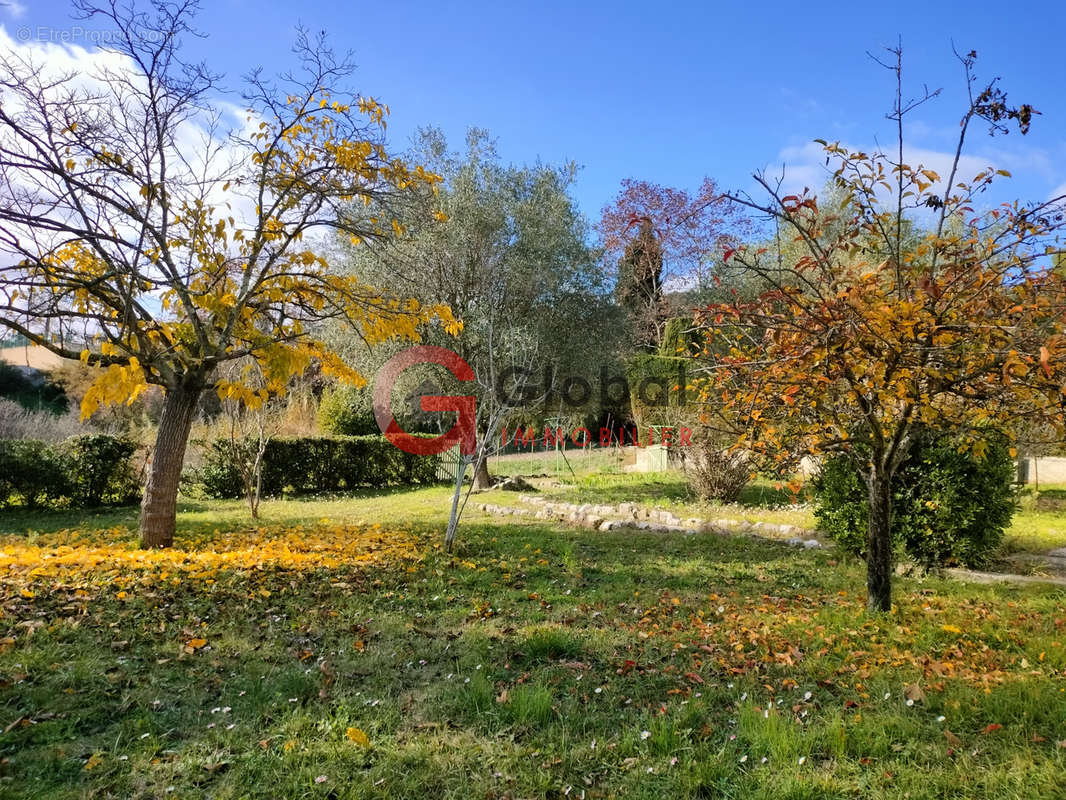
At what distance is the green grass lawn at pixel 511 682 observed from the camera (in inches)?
90.2

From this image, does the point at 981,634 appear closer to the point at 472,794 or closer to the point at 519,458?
the point at 472,794

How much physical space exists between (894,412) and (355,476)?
11.3 metres

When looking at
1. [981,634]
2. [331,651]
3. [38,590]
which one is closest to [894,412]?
[981,634]

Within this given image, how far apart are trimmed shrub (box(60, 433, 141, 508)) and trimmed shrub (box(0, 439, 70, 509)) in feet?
0.39

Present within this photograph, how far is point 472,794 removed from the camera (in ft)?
7.31

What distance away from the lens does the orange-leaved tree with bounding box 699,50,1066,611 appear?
10.1 feet

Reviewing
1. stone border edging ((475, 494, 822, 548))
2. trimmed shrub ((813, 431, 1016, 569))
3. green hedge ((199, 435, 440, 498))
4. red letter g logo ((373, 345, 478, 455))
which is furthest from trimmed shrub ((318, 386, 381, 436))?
trimmed shrub ((813, 431, 1016, 569))

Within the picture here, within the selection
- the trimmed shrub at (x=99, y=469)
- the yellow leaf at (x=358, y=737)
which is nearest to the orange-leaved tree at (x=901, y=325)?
the yellow leaf at (x=358, y=737)

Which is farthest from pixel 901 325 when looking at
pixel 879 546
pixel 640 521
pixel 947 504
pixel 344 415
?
pixel 344 415

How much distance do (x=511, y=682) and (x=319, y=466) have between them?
1055 cm

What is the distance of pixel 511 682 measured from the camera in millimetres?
3119

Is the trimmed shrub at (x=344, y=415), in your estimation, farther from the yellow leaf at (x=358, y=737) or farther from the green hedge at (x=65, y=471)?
the yellow leaf at (x=358, y=737)

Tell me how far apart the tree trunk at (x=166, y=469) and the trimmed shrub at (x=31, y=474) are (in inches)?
185

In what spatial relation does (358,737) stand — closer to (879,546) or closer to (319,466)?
(879,546)
